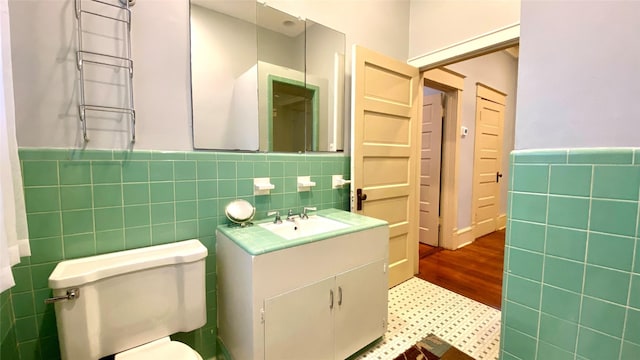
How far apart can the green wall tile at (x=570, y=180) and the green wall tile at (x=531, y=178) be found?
23 millimetres

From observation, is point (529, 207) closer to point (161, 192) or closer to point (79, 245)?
point (161, 192)

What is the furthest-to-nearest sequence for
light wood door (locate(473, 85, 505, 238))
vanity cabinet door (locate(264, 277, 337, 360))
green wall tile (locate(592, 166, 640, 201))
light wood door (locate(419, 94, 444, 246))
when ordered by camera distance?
light wood door (locate(473, 85, 505, 238)), light wood door (locate(419, 94, 444, 246)), vanity cabinet door (locate(264, 277, 337, 360)), green wall tile (locate(592, 166, 640, 201))

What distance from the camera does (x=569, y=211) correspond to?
3.41 ft

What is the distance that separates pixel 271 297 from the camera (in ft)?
3.94

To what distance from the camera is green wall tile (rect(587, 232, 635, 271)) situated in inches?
36.6

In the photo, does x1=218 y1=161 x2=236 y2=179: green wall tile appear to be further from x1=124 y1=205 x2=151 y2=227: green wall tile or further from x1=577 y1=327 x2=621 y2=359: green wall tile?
x1=577 y1=327 x2=621 y2=359: green wall tile

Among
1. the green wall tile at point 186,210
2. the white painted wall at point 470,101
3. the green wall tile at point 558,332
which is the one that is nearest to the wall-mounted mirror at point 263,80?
the green wall tile at point 186,210

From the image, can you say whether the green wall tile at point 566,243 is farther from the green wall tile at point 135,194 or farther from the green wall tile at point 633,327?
the green wall tile at point 135,194

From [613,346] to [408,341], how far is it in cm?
101

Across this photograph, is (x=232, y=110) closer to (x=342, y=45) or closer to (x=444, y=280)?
(x=342, y=45)

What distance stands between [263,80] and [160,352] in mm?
1549

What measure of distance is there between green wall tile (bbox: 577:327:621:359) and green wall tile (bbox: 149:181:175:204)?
192cm

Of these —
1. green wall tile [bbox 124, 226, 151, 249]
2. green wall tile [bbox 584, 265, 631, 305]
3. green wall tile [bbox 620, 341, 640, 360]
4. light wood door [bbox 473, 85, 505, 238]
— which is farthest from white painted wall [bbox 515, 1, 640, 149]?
light wood door [bbox 473, 85, 505, 238]

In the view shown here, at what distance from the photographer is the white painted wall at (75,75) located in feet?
3.58
